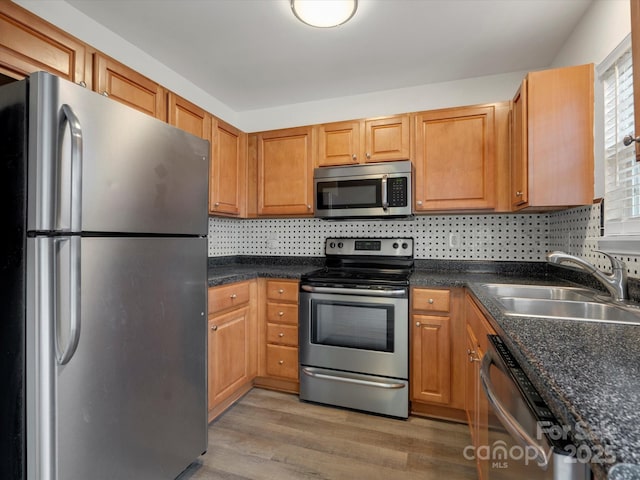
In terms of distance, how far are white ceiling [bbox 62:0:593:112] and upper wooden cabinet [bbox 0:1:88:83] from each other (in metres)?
0.46

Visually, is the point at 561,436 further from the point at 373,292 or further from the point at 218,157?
the point at 218,157

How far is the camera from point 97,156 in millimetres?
1100

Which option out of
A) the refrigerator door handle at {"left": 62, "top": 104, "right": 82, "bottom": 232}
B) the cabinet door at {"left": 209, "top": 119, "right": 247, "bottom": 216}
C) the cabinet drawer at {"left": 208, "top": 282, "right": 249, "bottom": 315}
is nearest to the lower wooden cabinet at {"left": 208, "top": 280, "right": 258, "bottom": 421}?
the cabinet drawer at {"left": 208, "top": 282, "right": 249, "bottom": 315}

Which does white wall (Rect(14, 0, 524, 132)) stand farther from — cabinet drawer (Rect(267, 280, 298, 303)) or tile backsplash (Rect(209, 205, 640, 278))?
cabinet drawer (Rect(267, 280, 298, 303))

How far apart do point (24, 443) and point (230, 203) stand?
1.88 m

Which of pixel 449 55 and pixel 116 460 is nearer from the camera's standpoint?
pixel 116 460

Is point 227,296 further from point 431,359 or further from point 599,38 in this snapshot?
point 599,38

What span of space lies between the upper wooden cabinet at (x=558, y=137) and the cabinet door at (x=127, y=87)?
2165mm

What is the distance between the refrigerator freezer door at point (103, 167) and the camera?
38.1 inches

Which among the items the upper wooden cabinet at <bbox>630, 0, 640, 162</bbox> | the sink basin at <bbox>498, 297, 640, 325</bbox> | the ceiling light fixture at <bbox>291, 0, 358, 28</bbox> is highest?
the ceiling light fixture at <bbox>291, 0, 358, 28</bbox>

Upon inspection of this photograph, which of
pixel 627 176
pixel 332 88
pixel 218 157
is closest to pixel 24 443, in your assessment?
pixel 218 157

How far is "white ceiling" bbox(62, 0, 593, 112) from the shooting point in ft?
5.65

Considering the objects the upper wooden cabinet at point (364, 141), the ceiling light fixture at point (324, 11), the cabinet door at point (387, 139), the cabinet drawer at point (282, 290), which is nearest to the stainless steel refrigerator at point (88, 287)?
the ceiling light fixture at point (324, 11)

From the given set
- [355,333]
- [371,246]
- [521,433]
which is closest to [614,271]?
[521,433]
